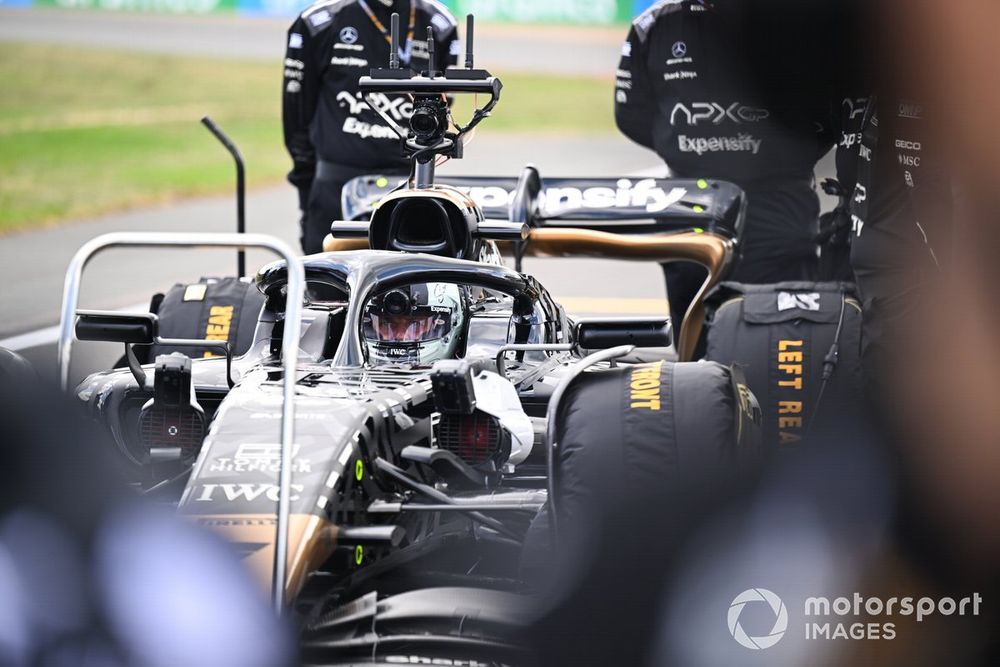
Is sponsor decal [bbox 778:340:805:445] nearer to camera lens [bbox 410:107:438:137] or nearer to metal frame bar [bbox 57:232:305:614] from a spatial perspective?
camera lens [bbox 410:107:438:137]

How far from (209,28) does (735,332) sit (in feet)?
98.7

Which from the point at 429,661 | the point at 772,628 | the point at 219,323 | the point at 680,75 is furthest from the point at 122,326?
the point at 680,75

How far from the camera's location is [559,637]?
4.30 metres

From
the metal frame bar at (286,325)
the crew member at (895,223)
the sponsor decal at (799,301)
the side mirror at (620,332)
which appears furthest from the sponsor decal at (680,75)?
the metal frame bar at (286,325)

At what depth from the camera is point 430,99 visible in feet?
23.6

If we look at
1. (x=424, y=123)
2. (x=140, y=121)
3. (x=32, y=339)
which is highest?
(x=424, y=123)

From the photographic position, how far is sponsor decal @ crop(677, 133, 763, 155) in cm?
845

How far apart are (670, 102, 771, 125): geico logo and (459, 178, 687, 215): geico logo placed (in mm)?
767

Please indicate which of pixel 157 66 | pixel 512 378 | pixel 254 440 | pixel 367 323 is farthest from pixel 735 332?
pixel 157 66

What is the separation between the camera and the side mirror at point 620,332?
536cm

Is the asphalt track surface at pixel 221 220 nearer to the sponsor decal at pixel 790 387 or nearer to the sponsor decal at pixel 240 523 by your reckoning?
the sponsor decal at pixel 790 387

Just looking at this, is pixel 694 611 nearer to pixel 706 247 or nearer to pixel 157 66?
pixel 706 247

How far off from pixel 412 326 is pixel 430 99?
1.82 m

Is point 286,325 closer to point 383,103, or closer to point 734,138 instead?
point 734,138
